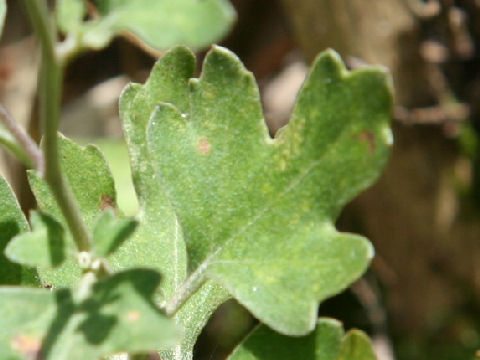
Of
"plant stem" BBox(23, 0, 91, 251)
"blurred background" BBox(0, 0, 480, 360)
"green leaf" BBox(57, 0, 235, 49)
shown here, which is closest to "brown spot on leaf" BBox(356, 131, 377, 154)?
"green leaf" BBox(57, 0, 235, 49)

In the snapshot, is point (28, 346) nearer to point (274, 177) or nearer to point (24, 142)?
point (24, 142)

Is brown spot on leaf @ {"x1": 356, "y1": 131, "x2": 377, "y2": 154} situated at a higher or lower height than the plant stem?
lower

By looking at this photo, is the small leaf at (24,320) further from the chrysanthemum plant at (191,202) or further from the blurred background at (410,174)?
the blurred background at (410,174)

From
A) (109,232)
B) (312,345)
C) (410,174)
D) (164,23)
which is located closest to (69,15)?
(164,23)

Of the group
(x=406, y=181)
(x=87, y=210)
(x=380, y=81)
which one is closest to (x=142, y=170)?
(x=87, y=210)

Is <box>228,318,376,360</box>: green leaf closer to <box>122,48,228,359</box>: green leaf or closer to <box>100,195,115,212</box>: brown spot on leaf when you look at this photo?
<box>122,48,228,359</box>: green leaf
